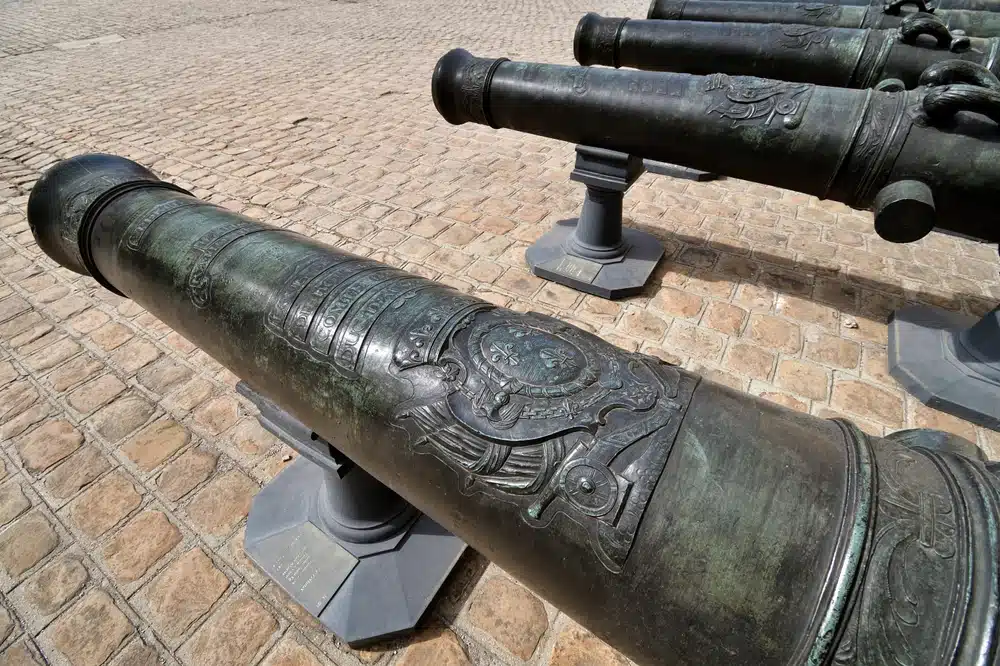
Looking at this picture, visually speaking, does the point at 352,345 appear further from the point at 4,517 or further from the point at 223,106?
the point at 223,106

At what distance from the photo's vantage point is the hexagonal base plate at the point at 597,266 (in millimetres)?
4246

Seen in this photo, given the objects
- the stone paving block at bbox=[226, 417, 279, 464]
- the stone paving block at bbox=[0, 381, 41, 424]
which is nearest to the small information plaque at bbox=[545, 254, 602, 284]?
the stone paving block at bbox=[226, 417, 279, 464]

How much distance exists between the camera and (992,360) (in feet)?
11.0

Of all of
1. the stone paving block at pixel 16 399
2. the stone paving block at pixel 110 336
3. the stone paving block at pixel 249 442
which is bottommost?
the stone paving block at pixel 249 442

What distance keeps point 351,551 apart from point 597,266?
9.85 ft

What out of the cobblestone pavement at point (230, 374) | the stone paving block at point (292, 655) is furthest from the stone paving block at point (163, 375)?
the stone paving block at point (292, 655)

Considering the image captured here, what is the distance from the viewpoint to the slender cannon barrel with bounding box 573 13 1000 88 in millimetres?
3994

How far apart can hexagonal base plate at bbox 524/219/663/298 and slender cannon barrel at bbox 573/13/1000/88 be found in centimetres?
163

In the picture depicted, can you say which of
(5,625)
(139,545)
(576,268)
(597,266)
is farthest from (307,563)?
(597,266)

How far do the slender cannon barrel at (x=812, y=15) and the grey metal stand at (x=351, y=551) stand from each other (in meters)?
5.85

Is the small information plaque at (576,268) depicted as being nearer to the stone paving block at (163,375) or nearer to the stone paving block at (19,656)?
the stone paving block at (163,375)

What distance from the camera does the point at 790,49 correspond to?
4.29 metres

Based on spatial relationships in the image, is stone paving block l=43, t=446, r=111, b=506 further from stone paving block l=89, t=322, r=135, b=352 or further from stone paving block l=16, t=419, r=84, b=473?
stone paving block l=89, t=322, r=135, b=352

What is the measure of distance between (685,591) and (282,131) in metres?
8.05
